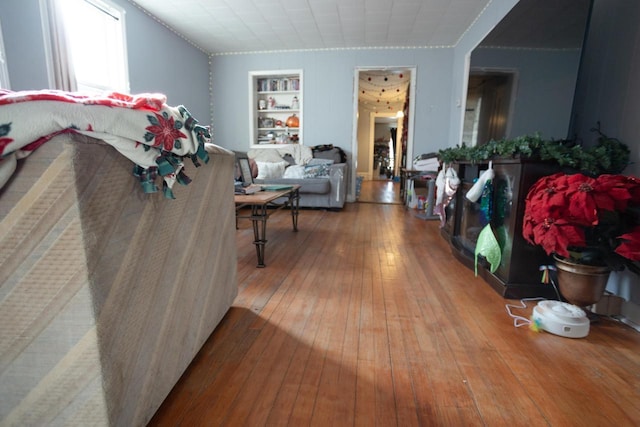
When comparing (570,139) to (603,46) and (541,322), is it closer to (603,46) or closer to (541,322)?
(603,46)

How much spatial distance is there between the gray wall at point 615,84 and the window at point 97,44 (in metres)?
4.12

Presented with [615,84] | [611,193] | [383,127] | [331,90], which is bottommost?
[611,193]

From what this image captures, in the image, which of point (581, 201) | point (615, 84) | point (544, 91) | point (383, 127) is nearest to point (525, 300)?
point (581, 201)

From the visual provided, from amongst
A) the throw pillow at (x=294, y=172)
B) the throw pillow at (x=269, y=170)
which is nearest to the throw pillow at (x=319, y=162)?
the throw pillow at (x=294, y=172)

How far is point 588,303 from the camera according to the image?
1.41 meters

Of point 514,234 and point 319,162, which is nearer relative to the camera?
point 514,234

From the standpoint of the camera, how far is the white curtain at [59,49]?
2.70 metres

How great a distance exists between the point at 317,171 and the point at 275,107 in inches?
71.7

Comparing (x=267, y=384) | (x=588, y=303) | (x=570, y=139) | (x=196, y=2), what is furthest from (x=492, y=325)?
(x=196, y=2)

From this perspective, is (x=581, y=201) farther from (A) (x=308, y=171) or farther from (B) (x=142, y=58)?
(B) (x=142, y=58)

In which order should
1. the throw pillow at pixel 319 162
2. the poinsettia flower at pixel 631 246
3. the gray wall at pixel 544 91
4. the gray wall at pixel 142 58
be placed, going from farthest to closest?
1. the throw pillow at pixel 319 162
2. the gray wall at pixel 142 58
3. the gray wall at pixel 544 91
4. the poinsettia flower at pixel 631 246

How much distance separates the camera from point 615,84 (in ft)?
5.37

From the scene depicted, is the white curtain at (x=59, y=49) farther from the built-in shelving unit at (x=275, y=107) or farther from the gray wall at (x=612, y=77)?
the gray wall at (x=612, y=77)

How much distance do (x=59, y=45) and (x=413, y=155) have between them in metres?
4.62
